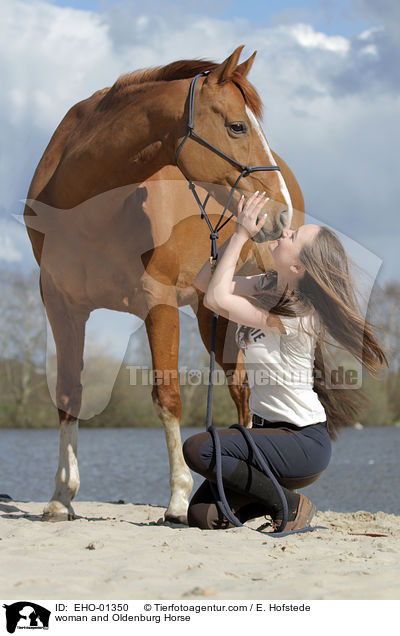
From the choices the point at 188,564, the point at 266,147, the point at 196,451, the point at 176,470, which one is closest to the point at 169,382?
the point at 176,470

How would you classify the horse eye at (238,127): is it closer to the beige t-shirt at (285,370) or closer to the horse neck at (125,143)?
the horse neck at (125,143)

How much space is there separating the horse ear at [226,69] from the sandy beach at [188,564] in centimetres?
244

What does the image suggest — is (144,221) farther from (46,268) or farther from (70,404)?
(70,404)

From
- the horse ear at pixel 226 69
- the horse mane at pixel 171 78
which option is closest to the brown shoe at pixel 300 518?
the horse mane at pixel 171 78

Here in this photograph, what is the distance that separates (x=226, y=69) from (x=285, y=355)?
5.52ft

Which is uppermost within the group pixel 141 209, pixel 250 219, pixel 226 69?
pixel 226 69

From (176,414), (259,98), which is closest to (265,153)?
(259,98)

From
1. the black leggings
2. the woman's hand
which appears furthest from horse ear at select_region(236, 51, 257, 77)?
the black leggings

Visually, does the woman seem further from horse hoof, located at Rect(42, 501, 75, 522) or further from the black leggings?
horse hoof, located at Rect(42, 501, 75, 522)

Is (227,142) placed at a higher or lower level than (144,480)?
higher

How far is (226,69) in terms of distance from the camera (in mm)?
3836

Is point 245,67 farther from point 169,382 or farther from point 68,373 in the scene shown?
point 68,373
